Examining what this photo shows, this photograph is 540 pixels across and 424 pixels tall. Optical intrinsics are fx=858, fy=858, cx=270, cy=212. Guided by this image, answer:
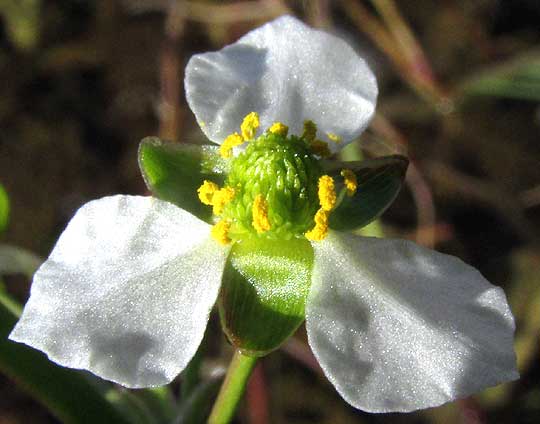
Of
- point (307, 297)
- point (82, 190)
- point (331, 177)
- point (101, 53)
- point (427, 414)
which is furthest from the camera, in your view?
point (101, 53)

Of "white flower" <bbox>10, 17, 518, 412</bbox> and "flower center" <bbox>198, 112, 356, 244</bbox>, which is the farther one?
"flower center" <bbox>198, 112, 356, 244</bbox>

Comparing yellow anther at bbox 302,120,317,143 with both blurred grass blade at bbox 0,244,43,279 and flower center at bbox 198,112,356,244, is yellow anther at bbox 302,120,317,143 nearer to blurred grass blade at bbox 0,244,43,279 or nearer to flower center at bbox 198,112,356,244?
flower center at bbox 198,112,356,244

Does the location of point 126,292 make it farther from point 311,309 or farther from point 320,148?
point 320,148

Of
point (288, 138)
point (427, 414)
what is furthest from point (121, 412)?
point (427, 414)

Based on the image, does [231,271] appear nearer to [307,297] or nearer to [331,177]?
[307,297]

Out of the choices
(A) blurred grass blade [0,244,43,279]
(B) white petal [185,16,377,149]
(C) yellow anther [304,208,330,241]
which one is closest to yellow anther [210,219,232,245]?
(C) yellow anther [304,208,330,241]

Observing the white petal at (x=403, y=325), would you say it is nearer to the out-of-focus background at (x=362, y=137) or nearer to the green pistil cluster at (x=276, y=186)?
the green pistil cluster at (x=276, y=186)

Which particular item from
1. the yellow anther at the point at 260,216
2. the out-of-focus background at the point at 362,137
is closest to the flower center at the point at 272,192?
the yellow anther at the point at 260,216
